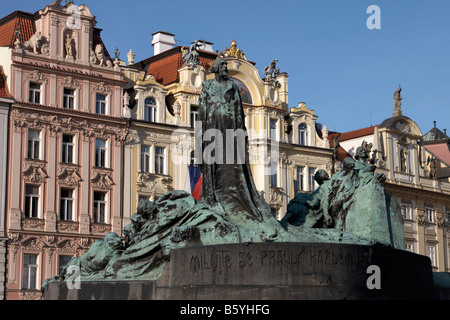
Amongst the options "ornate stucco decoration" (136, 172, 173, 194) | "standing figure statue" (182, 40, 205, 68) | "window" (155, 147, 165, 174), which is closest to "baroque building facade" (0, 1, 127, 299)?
"ornate stucco decoration" (136, 172, 173, 194)

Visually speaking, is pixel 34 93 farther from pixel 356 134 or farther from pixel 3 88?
pixel 356 134

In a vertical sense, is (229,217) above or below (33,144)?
below

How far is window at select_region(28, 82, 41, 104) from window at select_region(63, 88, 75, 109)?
1.12 metres

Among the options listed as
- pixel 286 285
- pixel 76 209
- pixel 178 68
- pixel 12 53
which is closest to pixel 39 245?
pixel 76 209

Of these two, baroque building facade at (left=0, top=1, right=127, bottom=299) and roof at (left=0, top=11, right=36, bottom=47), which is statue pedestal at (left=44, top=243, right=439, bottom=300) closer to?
baroque building facade at (left=0, top=1, right=127, bottom=299)

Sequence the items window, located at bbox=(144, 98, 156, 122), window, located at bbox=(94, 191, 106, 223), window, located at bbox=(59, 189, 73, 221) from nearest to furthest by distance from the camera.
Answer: window, located at bbox=(59, 189, 73, 221), window, located at bbox=(94, 191, 106, 223), window, located at bbox=(144, 98, 156, 122)

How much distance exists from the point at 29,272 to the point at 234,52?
14385mm

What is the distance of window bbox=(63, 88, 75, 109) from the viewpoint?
40.0 metres

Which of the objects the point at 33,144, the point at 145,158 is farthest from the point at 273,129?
the point at 33,144

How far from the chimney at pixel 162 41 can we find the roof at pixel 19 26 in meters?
7.85

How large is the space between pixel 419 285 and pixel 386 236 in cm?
159

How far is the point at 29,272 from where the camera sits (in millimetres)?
37688

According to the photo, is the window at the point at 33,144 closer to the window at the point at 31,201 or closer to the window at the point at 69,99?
the window at the point at 31,201
